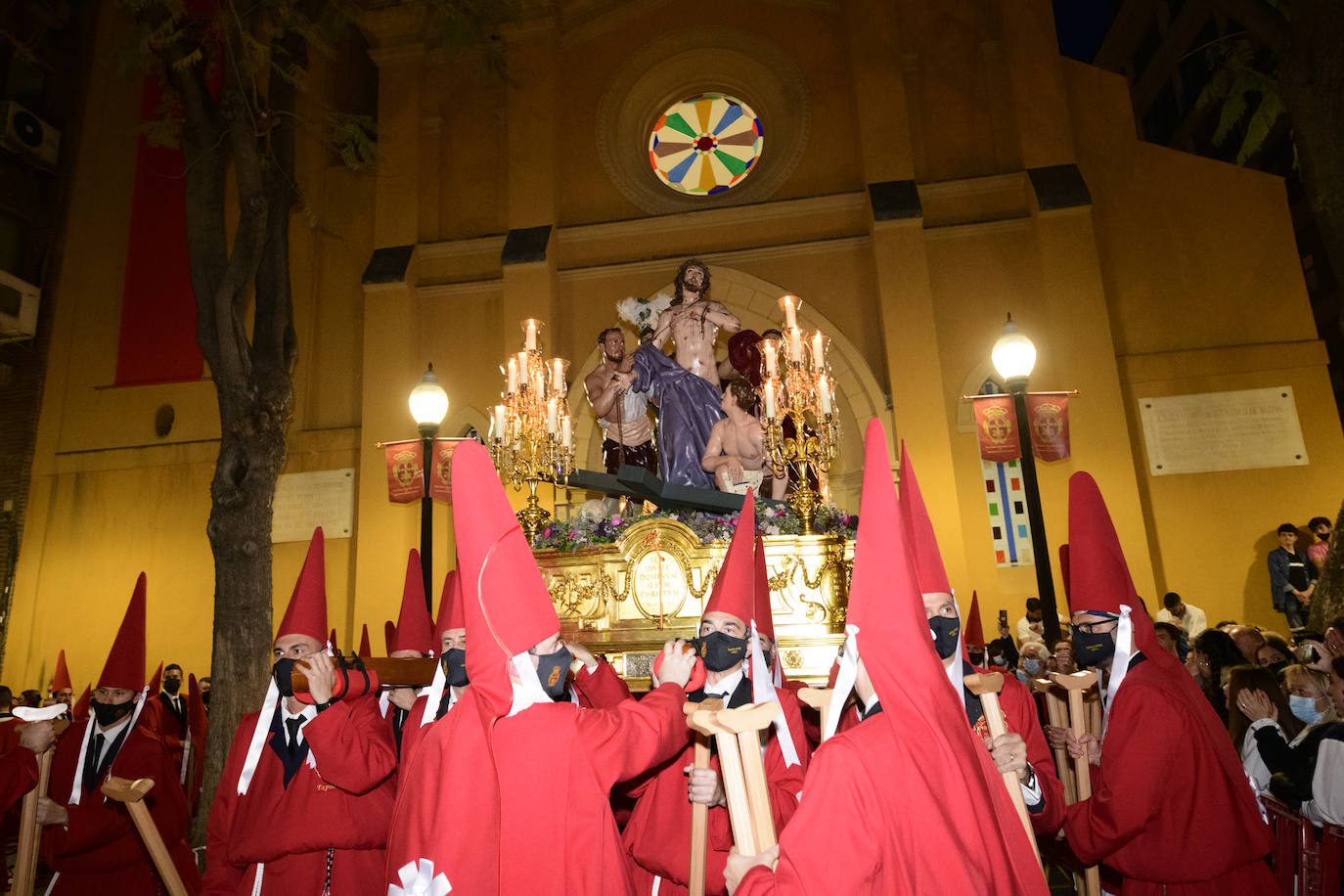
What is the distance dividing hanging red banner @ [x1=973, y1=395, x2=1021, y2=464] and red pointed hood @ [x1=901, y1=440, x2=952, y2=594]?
7481mm

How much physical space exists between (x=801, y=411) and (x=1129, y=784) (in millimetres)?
5067

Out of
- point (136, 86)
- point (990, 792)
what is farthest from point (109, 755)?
point (136, 86)

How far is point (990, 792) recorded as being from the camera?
8.11ft

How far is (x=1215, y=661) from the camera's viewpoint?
601 centimetres

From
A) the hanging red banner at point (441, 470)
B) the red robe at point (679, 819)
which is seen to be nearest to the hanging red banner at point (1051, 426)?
the hanging red banner at point (441, 470)

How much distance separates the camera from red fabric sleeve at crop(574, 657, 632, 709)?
4602 mm

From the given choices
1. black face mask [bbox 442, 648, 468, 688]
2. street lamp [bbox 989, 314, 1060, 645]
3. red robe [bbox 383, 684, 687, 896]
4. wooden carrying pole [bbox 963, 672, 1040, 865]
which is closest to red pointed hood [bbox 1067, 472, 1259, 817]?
wooden carrying pole [bbox 963, 672, 1040, 865]

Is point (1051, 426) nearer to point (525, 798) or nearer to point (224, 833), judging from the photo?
A: point (525, 798)

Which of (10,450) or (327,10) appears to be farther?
(10,450)

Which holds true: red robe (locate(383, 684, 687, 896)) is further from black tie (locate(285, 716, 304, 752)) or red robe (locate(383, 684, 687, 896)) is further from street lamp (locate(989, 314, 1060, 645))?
street lamp (locate(989, 314, 1060, 645))

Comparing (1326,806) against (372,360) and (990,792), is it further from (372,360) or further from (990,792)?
(372,360)

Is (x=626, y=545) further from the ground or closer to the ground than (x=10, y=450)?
closer to the ground

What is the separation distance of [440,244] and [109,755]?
11.5m

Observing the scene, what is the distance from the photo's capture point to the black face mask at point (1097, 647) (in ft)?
12.4
